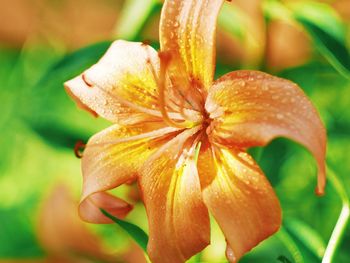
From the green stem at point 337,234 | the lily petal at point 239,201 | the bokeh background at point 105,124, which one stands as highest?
the lily petal at point 239,201

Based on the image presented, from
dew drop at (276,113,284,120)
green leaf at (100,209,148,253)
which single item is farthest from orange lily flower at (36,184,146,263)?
dew drop at (276,113,284,120)

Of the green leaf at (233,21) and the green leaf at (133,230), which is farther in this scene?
the green leaf at (233,21)

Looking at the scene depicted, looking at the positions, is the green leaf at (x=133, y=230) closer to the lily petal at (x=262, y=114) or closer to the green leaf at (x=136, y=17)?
the lily petal at (x=262, y=114)

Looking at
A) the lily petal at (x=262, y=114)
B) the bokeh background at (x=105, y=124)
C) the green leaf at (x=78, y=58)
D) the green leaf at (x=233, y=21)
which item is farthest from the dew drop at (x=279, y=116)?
the green leaf at (x=233, y=21)

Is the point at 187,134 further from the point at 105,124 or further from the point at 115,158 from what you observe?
the point at 105,124

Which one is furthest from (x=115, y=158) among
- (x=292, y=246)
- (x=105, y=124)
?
(x=105, y=124)

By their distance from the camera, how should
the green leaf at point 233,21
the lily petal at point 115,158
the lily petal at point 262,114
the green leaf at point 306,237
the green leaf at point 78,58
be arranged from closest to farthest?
the lily petal at point 262,114 → the lily petal at point 115,158 → the green leaf at point 306,237 → the green leaf at point 78,58 → the green leaf at point 233,21

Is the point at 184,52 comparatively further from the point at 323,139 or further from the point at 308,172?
the point at 308,172
